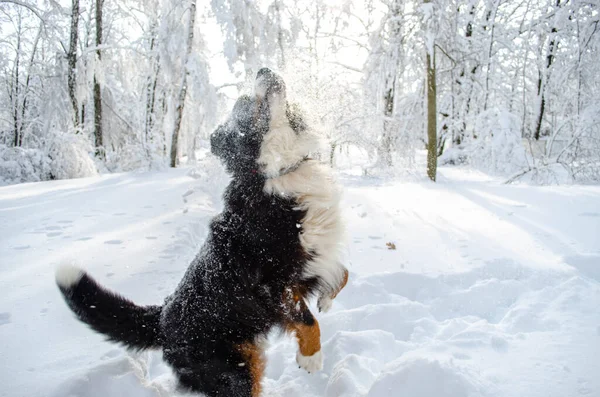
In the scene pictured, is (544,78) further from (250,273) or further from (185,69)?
(250,273)

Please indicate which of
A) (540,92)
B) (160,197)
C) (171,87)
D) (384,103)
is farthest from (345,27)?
(160,197)

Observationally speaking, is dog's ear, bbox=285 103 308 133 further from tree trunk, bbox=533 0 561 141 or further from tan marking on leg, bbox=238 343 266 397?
tree trunk, bbox=533 0 561 141

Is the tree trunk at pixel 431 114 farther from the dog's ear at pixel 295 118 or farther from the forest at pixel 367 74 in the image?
the dog's ear at pixel 295 118

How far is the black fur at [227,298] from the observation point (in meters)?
1.76

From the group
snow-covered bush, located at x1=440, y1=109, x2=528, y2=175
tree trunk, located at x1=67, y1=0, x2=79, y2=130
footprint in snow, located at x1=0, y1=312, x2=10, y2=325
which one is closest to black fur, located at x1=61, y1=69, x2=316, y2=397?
footprint in snow, located at x1=0, y1=312, x2=10, y2=325

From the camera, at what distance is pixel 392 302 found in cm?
272

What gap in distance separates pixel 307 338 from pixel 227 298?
518 millimetres

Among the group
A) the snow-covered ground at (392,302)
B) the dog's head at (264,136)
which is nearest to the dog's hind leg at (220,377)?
the snow-covered ground at (392,302)

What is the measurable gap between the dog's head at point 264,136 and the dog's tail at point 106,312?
0.98 m

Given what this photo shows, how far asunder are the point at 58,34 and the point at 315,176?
13752mm

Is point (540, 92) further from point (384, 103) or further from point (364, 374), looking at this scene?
point (364, 374)

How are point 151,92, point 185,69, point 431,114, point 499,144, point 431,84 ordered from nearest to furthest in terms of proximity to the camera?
point 431,84 → point 431,114 → point 499,144 → point 185,69 → point 151,92

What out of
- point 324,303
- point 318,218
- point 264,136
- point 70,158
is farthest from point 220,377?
point 70,158

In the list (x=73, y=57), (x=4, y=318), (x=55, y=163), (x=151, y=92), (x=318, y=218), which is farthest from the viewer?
(x=151, y=92)
